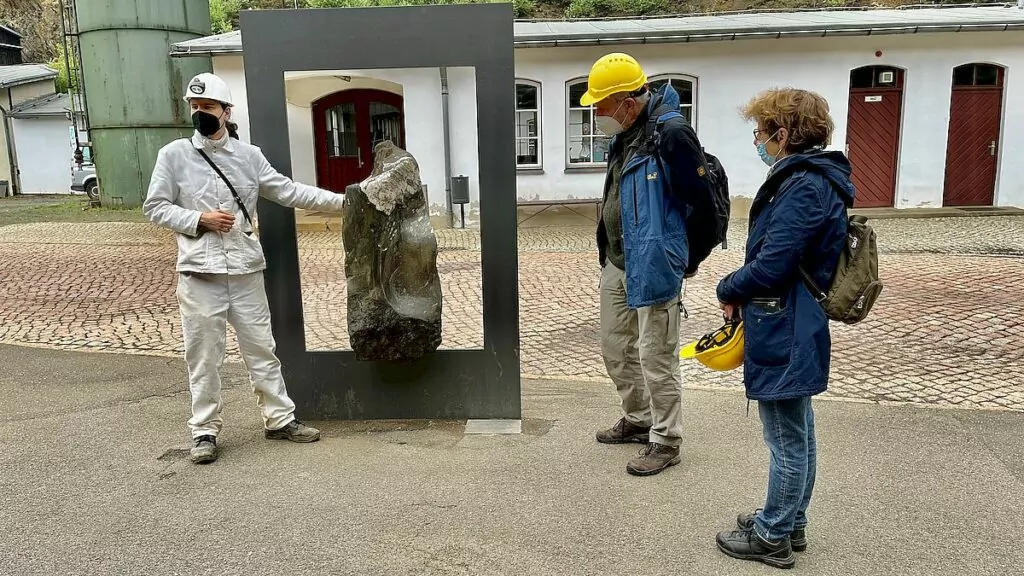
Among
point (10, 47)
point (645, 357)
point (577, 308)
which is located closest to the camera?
point (645, 357)

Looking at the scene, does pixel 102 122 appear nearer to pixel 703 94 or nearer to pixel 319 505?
pixel 703 94

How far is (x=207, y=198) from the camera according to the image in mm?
3779

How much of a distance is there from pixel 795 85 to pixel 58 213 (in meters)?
16.6

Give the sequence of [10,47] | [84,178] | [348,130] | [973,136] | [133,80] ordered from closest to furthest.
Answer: [348,130] < [973,136] < [133,80] < [84,178] < [10,47]

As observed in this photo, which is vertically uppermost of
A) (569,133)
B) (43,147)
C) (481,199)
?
(43,147)

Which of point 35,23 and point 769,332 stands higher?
point 35,23

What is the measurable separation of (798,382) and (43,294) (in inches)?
339

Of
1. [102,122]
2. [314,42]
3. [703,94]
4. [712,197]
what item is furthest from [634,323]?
[102,122]

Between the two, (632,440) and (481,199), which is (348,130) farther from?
(632,440)

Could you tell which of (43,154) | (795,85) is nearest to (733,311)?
(795,85)

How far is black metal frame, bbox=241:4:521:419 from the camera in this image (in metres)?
3.93

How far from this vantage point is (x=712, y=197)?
3383 mm

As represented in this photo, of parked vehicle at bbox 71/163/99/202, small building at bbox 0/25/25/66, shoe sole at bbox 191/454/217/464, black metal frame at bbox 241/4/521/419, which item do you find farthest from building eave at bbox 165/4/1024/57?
small building at bbox 0/25/25/66

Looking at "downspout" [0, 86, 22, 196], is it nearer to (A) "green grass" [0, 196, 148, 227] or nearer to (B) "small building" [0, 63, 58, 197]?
(B) "small building" [0, 63, 58, 197]
